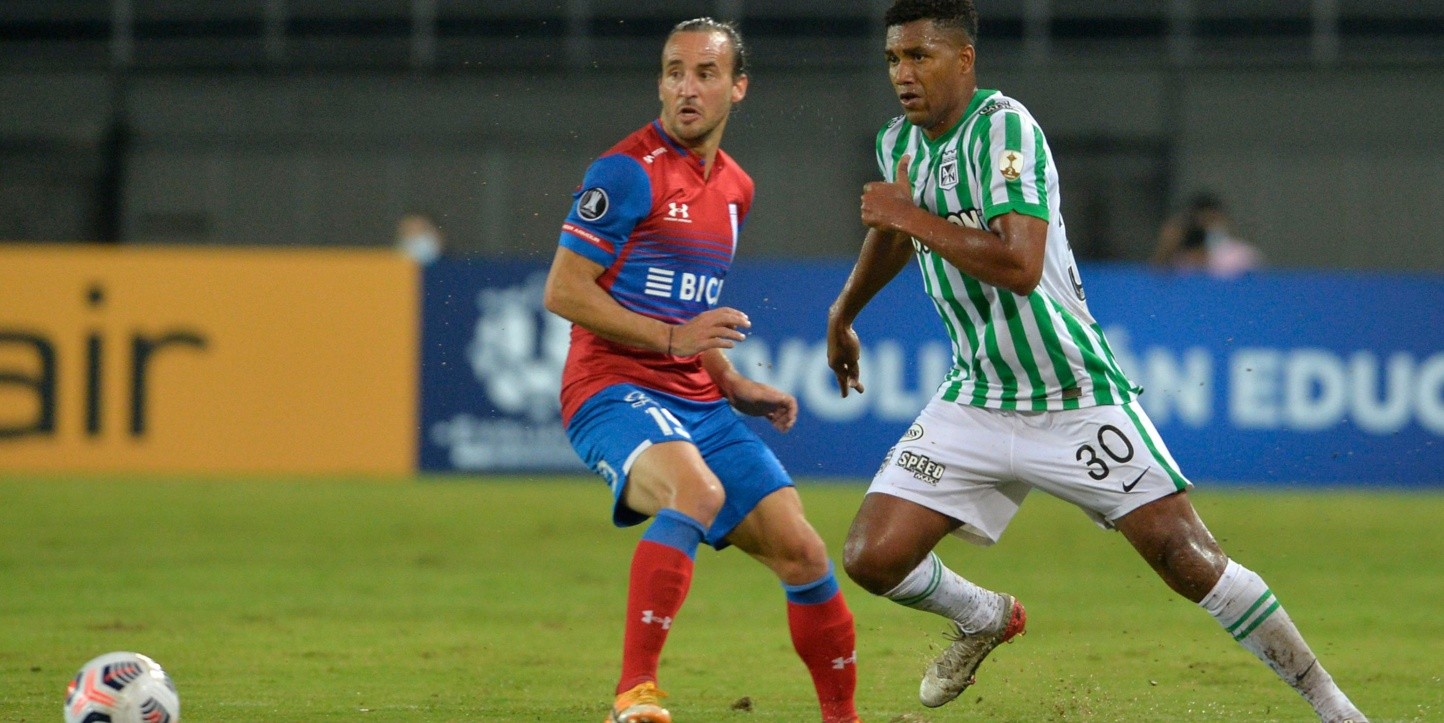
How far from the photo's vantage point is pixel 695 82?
591cm

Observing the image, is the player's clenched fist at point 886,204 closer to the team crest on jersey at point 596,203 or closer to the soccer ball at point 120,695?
the team crest on jersey at point 596,203

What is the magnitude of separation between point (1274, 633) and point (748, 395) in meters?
1.77

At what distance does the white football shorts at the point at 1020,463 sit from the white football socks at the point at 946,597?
189mm

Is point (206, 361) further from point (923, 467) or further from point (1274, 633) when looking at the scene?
point (1274, 633)

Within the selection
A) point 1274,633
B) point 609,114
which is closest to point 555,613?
point 1274,633

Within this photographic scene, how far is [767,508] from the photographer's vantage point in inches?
228

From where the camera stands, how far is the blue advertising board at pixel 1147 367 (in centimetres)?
1455

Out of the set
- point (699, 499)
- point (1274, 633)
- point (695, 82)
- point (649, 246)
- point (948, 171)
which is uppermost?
point (695, 82)

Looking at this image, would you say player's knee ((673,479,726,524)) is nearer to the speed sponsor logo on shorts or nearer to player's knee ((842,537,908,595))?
player's knee ((842,537,908,595))

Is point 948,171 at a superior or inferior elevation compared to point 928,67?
inferior

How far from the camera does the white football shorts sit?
18.7ft

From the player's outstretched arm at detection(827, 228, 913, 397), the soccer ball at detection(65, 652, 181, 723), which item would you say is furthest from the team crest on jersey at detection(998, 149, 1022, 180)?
the soccer ball at detection(65, 652, 181, 723)

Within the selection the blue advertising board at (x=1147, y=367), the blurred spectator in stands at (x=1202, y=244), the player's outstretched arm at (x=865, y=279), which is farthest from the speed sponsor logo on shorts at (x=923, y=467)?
the blurred spectator in stands at (x=1202, y=244)

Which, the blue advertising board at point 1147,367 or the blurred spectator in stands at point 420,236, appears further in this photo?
the blurred spectator in stands at point 420,236
